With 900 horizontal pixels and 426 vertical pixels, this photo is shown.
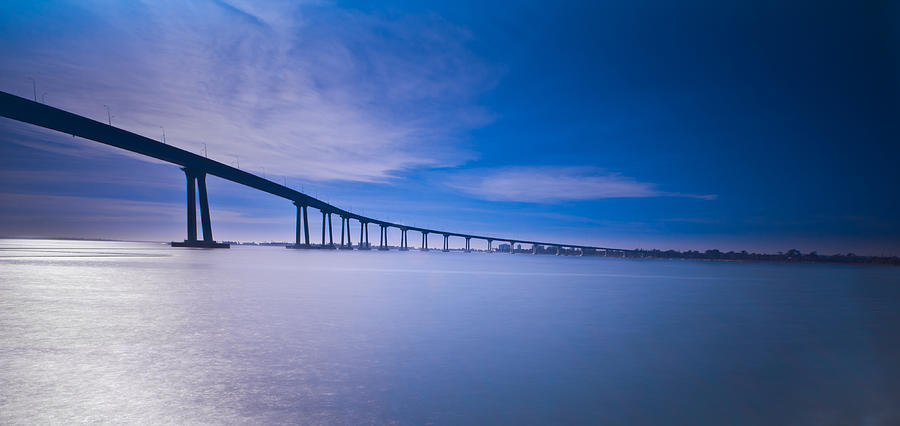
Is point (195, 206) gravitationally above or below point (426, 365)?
above

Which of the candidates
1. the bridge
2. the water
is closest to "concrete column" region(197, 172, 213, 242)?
the bridge

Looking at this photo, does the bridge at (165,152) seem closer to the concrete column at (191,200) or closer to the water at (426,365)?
the concrete column at (191,200)

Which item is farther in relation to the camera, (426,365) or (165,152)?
(165,152)

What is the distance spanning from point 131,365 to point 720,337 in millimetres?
11163

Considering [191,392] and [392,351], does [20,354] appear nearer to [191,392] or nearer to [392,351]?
[191,392]

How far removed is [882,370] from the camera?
23.3 feet

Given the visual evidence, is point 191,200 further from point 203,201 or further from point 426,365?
point 426,365

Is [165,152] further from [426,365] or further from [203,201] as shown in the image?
[426,365]

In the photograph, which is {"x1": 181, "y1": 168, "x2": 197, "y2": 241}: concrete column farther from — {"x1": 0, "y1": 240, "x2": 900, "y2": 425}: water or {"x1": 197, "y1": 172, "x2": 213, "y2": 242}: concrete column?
{"x1": 0, "y1": 240, "x2": 900, "y2": 425}: water

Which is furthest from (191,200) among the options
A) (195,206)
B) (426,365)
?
(426,365)

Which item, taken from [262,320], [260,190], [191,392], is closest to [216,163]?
[260,190]

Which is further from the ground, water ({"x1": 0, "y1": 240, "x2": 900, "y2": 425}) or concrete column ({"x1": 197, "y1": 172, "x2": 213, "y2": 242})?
concrete column ({"x1": 197, "y1": 172, "x2": 213, "y2": 242})

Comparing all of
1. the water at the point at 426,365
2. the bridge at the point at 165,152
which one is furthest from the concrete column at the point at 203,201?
the water at the point at 426,365

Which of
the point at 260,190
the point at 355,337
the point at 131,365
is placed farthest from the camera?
the point at 260,190
